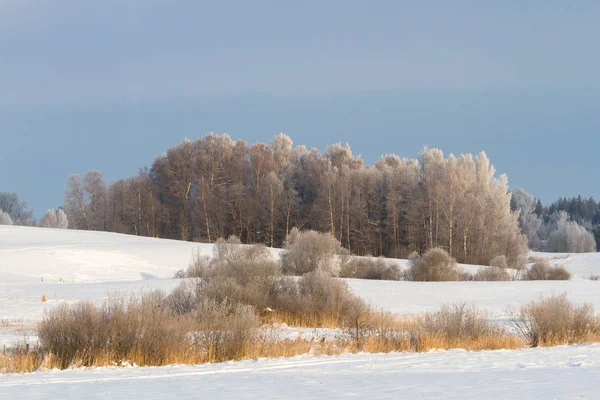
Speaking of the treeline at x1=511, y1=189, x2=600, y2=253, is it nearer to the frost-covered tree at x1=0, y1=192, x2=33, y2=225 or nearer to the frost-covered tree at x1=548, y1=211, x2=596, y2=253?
the frost-covered tree at x1=548, y1=211, x2=596, y2=253

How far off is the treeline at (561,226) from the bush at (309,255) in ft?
175

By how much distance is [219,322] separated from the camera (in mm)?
16562

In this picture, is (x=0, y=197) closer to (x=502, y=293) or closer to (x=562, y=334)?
(x=502, y=293)

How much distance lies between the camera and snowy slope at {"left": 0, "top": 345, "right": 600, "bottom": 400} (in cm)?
985

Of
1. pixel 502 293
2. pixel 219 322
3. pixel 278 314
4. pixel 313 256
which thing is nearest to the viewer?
pixel 219 322

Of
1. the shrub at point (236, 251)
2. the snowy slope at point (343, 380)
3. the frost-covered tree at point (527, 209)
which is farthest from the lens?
the frost-covered tree at point (527, 209)

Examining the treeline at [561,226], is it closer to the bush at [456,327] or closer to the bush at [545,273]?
the bush at [545,273]

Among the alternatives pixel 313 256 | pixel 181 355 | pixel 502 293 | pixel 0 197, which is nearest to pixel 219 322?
pixel 181 355

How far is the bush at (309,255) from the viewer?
4250 cm

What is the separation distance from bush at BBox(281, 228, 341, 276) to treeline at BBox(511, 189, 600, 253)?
5332 cm

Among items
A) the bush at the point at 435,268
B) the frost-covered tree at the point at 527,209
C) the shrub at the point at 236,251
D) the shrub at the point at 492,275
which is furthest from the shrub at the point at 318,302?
the frost-covered tree at the point at 527,209

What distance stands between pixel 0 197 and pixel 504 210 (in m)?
98.8

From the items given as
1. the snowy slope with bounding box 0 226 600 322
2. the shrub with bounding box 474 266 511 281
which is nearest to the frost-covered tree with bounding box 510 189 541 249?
the snowy slope with bounding box 0 226 600 322

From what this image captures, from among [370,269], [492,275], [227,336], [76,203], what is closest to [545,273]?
[492,275]
